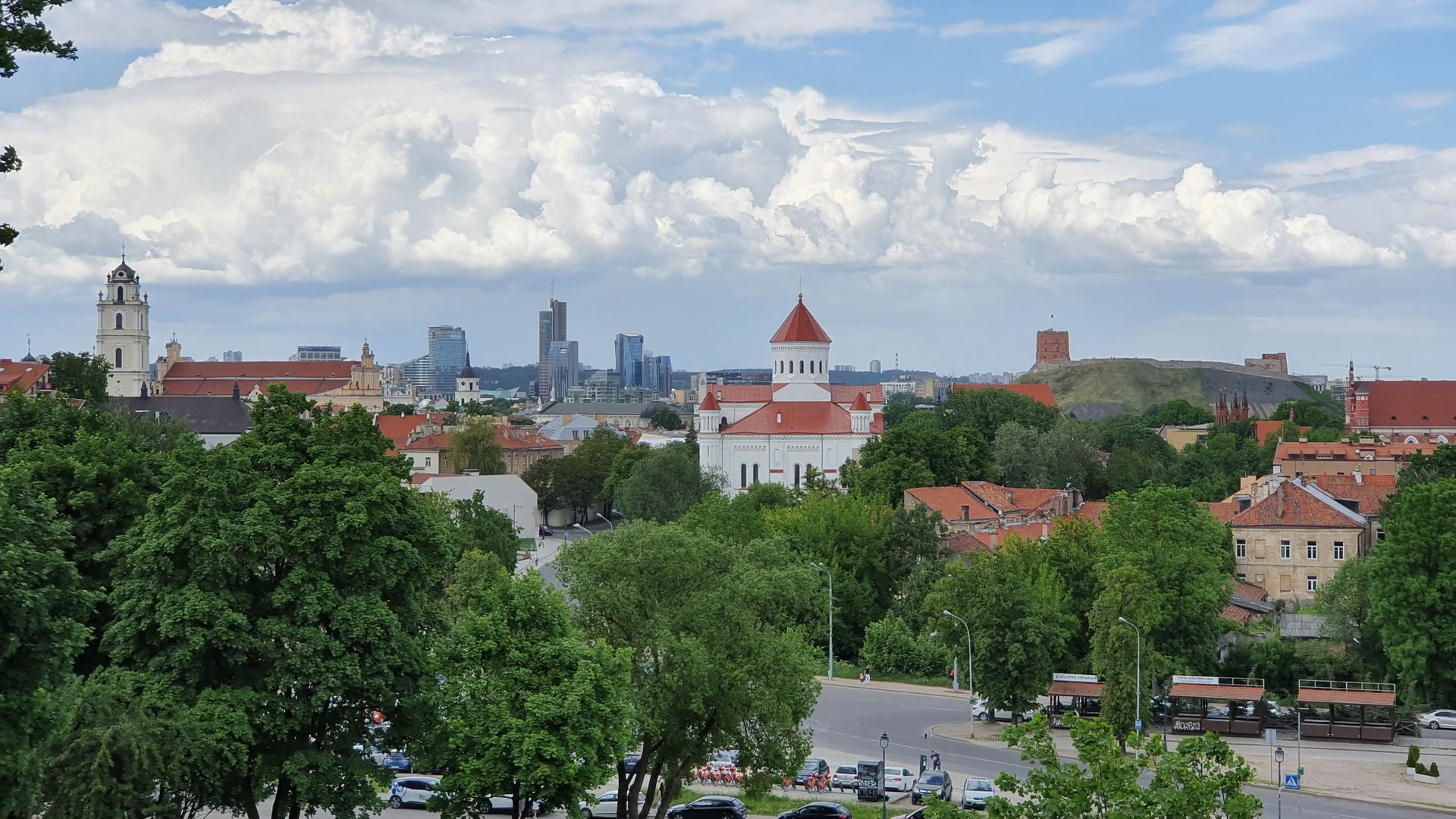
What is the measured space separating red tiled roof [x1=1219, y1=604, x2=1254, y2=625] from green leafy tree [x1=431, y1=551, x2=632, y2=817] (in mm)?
40955

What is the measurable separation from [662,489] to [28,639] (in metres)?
81.5

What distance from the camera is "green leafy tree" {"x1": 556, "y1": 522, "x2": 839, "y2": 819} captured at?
35125mm

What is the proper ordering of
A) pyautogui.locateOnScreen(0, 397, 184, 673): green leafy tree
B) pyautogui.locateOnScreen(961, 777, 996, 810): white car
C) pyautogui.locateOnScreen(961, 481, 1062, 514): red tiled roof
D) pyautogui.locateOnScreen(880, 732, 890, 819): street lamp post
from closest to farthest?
pyautogui.locateOnScreen(0, 397, 184, 673): green leafy tree
pyautogui.locateOnScreen(880, 732, 890, 819): street lamp post
pyautogui.locateOnScreen(961, 777, 996, 810): white car
pyautogui.locateOnScreen(961, 481, 1062, 514): red tiled roof

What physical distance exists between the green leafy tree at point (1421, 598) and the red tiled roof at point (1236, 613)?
1196 centimetres

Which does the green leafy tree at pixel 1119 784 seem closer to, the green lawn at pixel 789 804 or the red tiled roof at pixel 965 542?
the green lawn at pixel 789 804

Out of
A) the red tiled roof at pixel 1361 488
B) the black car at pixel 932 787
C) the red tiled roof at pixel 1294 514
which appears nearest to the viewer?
the black car at pixel 932 787

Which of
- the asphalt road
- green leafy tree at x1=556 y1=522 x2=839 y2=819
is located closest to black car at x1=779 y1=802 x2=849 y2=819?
green leafy tree at x1=556 y1=522 x2=839 y2=819

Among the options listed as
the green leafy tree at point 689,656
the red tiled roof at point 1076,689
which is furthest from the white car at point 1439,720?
the green leafy tree at point 689,656

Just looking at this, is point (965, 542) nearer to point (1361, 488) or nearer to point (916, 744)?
point (1361, 488)

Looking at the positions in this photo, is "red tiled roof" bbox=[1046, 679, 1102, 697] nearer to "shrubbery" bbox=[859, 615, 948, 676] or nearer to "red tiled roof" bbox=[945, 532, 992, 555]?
"shrubbery" bbox=[859, 615, 948, 676]

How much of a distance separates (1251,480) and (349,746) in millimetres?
76458

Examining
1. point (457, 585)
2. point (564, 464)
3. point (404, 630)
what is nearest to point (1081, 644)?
point (457, 585)

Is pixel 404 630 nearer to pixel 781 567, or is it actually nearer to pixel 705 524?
pixel 781 567

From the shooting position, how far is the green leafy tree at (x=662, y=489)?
333ft
